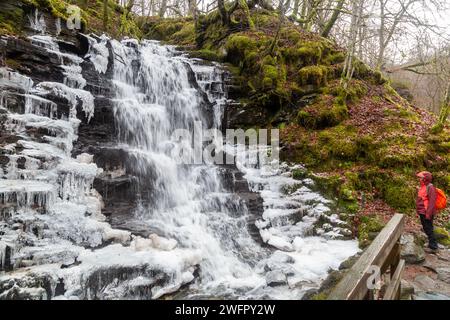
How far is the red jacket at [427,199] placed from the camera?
640 centimetres

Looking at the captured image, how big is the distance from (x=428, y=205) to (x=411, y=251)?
1002mm

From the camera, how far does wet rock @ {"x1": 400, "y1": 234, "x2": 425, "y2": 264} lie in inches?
238

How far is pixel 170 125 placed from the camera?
9914 mm

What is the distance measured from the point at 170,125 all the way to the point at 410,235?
686 cm

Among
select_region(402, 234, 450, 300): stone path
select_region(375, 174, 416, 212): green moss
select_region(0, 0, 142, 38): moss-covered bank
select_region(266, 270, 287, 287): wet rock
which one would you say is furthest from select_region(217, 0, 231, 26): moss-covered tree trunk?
select_region(266, 270, 287, 287): wet rock

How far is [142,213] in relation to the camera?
6.67 m

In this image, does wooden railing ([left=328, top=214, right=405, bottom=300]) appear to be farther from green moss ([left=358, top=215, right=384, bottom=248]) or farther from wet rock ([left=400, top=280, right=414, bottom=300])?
green moss ([left=358, top=215, right=384, bottom=248])

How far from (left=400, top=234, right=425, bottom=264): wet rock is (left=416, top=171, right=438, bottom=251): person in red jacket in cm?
33

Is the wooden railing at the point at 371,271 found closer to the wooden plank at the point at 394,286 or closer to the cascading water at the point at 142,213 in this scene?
the wooden plank at the point at 394,286

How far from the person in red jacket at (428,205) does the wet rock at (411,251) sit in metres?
0.33

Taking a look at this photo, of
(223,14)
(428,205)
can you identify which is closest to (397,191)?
(428,205)

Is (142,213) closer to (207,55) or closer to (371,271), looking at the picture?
(371,271)

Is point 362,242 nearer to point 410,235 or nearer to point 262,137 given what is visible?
point 410,235
